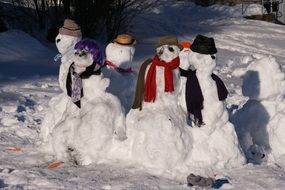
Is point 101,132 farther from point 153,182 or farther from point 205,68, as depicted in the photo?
point 205,68

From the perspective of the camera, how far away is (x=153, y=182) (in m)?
4.78

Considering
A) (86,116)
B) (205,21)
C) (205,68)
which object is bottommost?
(205,21)

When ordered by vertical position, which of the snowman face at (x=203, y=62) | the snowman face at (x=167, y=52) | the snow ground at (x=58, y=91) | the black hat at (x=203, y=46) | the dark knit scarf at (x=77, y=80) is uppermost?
the black hat at (x=203, y=46)

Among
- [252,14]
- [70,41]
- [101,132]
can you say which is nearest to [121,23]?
[252,14]

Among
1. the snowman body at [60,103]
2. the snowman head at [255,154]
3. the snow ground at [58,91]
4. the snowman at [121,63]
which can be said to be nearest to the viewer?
the snow ground at [58,91]

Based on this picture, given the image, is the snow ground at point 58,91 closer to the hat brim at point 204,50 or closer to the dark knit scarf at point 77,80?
the dark knit scarf at point 77,80

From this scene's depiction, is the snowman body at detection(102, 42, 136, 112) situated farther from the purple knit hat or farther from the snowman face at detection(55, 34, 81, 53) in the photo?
the purple knit hat

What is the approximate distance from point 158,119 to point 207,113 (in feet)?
1.45

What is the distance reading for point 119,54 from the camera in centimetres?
610

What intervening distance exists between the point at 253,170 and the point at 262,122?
900mm

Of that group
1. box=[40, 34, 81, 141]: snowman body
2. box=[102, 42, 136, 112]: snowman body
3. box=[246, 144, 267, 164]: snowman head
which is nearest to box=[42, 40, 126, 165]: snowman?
box=[40, 34, 81, 141]: snowman body

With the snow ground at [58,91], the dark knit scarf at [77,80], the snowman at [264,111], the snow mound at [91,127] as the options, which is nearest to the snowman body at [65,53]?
the dark knit scarf at [77,80]

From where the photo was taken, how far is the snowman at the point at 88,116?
5.27 m

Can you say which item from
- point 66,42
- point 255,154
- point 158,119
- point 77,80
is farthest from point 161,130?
point 66,42
